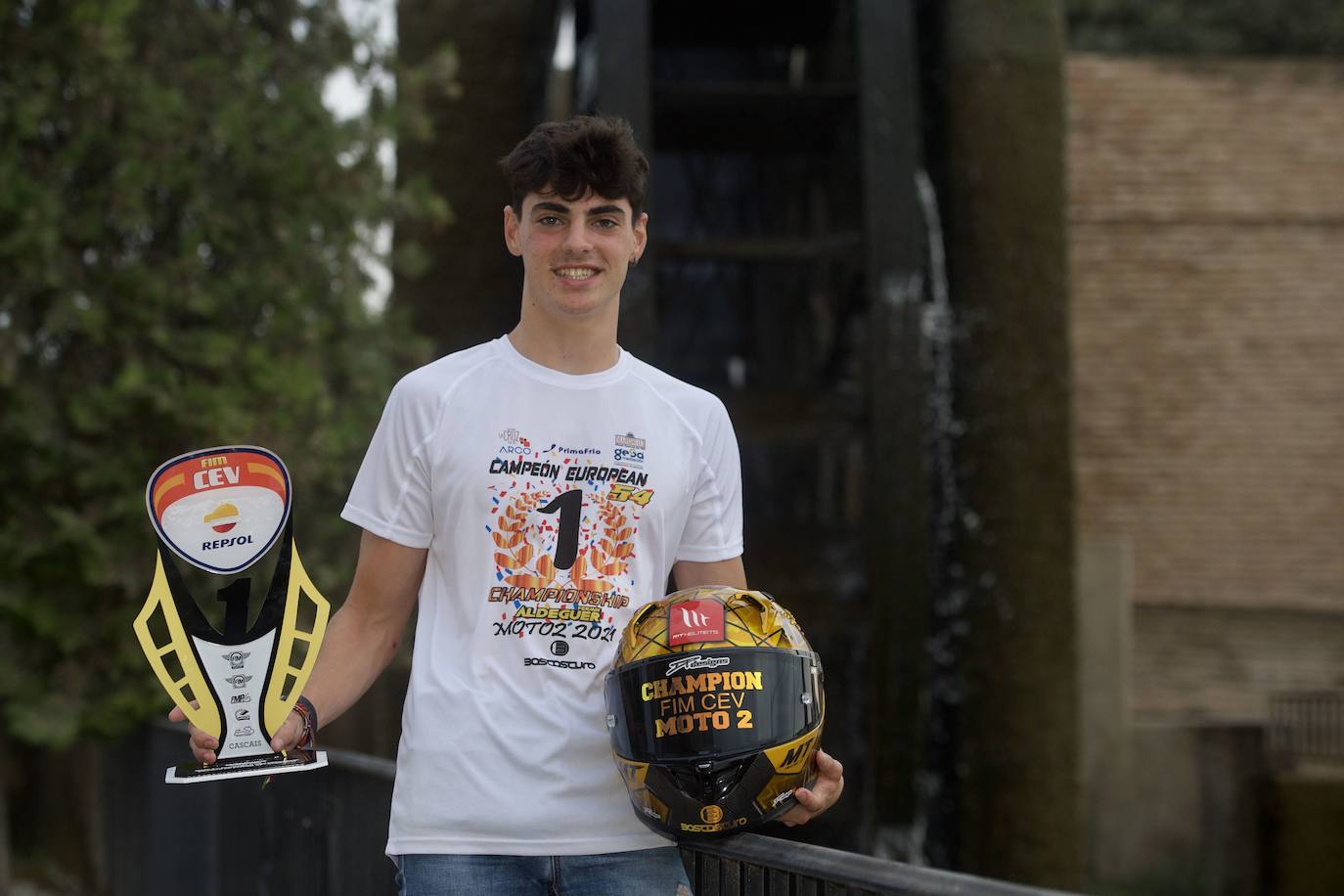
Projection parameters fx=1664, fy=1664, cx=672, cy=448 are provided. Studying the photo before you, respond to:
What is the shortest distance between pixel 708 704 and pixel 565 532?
0.28 metres

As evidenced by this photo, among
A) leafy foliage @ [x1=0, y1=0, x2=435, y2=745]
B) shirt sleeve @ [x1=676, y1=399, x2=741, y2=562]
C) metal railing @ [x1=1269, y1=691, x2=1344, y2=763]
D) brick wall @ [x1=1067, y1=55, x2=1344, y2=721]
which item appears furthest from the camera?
brick wall @ [x1=1067, y1=55, x2=1344, y2=721]

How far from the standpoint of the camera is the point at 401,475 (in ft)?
6.92

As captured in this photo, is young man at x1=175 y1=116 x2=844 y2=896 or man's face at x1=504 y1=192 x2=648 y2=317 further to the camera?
man's face at x1=504 y1=192 x2=648 y2=317

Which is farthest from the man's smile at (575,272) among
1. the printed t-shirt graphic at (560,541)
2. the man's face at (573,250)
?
the printed t-shirt graphic at (560,541)

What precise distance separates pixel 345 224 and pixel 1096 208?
6.80 metres

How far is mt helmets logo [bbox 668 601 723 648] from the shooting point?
204 centimetres

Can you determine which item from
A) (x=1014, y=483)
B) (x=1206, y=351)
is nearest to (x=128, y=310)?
(x=1014, y=483)

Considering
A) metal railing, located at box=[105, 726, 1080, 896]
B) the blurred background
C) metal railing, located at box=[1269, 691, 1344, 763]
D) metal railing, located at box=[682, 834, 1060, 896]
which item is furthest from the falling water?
metal railing, located at box=[682, 834, 1060, 896]

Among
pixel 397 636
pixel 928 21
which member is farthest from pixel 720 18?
pixel 397 636

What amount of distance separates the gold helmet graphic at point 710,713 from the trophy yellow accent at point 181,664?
0.52 meters

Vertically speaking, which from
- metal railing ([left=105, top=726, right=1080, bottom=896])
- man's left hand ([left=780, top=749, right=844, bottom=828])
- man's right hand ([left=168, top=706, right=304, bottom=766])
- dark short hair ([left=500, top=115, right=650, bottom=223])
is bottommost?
metal railing ([left=105, top=726, right=1080, bottom=896])

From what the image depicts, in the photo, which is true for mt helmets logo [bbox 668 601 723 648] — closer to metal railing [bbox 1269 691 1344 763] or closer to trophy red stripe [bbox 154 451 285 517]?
trophy red stripe [bbox 154 451 285 517]

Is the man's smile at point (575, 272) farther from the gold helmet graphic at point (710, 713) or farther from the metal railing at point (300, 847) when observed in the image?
the metal railing at point (300, 847)

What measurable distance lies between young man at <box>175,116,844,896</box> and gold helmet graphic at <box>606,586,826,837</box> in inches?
2.2
